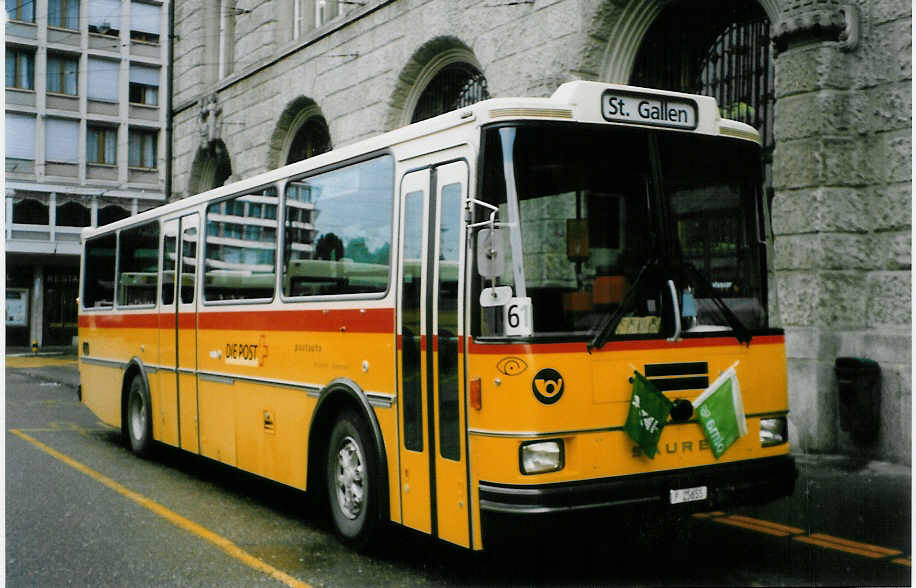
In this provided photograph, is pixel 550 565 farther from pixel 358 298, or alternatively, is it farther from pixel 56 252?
pixel 56 252

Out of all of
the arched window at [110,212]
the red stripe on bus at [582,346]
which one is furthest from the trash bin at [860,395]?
the arched window at [110,212]

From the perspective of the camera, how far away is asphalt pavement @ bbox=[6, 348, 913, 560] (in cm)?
722

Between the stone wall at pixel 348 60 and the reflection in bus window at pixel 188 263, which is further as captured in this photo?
the stone wall at pixel 348 60

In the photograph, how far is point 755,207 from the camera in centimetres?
665

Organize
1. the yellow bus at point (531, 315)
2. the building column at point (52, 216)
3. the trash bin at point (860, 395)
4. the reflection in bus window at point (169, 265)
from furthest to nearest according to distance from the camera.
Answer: the building column at point (52, 216), the reflection in bus window at point (169, 265), the trash bin at point (860, 395), the yellow bus at point (531, 315)

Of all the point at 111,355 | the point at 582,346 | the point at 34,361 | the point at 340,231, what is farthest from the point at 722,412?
the point at 34,361

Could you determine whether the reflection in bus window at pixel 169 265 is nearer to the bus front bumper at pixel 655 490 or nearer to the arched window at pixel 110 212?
the bus front bumper at pixel 655 490

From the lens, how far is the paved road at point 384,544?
20.0ft

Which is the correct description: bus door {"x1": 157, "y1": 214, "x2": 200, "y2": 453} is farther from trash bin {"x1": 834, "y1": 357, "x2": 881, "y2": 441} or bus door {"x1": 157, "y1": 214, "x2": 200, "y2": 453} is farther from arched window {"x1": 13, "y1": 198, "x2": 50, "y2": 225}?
arched window {"x1": 13, "y1": 198, "x2": 50, "y2": 225}

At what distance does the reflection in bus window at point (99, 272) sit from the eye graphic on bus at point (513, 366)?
839cm

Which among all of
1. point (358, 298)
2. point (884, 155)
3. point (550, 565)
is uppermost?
point (884, 155)

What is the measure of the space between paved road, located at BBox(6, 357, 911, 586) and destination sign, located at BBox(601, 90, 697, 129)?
234cm

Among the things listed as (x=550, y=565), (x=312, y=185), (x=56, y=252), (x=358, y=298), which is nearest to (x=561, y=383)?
(x=550, y=565)

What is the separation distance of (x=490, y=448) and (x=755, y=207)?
8.17 ft
